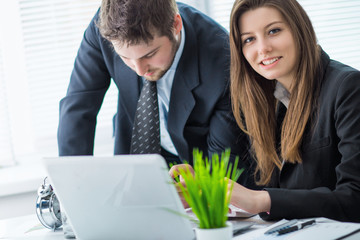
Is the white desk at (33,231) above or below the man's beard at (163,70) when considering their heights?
below

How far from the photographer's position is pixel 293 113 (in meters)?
1.66

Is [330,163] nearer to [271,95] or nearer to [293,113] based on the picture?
[293,113]

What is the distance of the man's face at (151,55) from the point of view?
186 cm

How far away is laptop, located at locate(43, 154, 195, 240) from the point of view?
1.01 m

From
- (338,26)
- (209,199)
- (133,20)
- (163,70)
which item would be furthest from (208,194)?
(338,26)

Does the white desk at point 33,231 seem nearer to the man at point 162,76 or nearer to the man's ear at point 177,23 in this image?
the man at point 162,76

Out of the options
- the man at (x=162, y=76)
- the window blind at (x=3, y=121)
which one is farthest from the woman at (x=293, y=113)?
the window blind at (x=3, y=121)

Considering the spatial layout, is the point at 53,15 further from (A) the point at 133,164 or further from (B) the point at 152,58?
(A) the point at 133,164

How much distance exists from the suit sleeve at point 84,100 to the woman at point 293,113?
2.52 ft

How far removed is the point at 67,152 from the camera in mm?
2293

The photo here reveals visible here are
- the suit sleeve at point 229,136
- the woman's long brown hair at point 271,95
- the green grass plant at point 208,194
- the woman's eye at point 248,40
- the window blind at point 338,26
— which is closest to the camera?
the green grass plant at point 208,194

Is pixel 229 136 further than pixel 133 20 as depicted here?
Yes

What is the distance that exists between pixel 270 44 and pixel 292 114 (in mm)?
259

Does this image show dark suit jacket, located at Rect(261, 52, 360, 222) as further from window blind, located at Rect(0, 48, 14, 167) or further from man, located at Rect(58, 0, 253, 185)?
window blind, located at Rect(0, 48, 14, 167)
